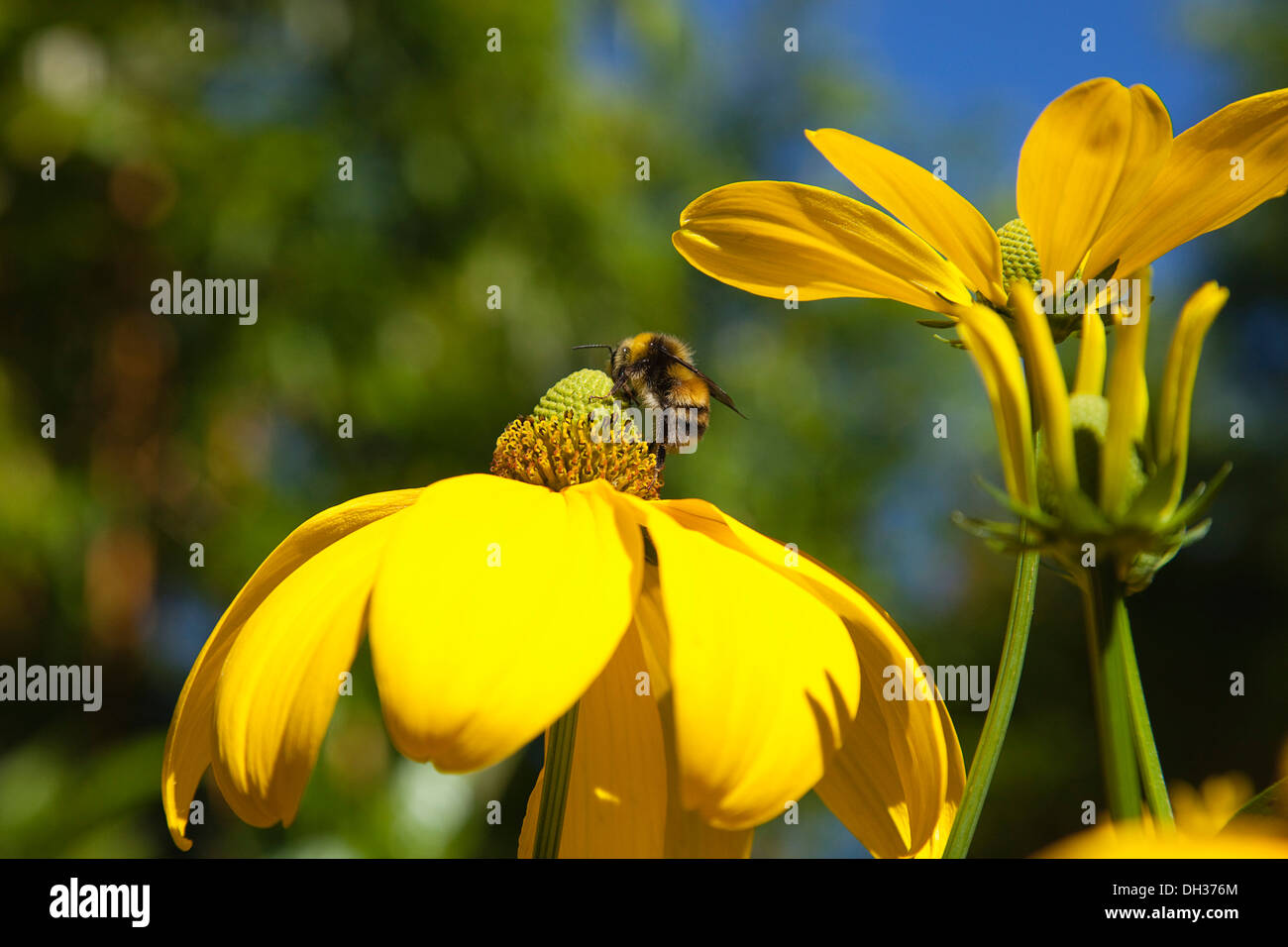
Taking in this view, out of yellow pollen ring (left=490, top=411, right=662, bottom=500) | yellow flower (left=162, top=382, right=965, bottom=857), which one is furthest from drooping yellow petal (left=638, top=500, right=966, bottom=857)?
yellow pollen ring (left=490, top=411, right=662, bottom=500)

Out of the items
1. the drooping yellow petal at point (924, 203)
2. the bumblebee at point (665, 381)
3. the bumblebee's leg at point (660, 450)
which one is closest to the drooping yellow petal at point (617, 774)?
the drooping yellow petal at point (924, 203)

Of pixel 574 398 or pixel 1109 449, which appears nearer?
pixel 1109 449

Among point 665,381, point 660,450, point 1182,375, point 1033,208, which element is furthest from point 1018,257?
point 665,381

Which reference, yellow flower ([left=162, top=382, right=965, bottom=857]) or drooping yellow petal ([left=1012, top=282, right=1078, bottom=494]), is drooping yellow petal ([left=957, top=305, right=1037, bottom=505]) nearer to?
drooping yellow petal ([left=1012, top=282, right=1078, bottom=494])

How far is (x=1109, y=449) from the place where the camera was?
0.27 metres

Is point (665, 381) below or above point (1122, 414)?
above

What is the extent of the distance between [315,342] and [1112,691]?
15.8 ft

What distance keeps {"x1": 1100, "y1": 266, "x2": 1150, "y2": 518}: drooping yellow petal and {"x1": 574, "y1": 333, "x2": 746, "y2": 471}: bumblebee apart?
75cm

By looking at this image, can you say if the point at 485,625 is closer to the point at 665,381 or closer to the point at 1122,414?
the point at 1122,414

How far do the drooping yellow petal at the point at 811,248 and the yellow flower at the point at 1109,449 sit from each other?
113 mm

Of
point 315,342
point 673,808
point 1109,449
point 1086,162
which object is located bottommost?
point 673,808

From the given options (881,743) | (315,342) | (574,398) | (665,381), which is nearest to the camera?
(881,743)

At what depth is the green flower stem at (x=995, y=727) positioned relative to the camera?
0.97ft

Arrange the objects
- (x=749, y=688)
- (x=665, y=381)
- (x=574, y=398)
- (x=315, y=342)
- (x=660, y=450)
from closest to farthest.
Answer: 1. (x=749, y=688)
2. (x=574, y=398)
3. (x=660, y=450)
4. (x=665, y=381)
5. (x=315, y=342)
